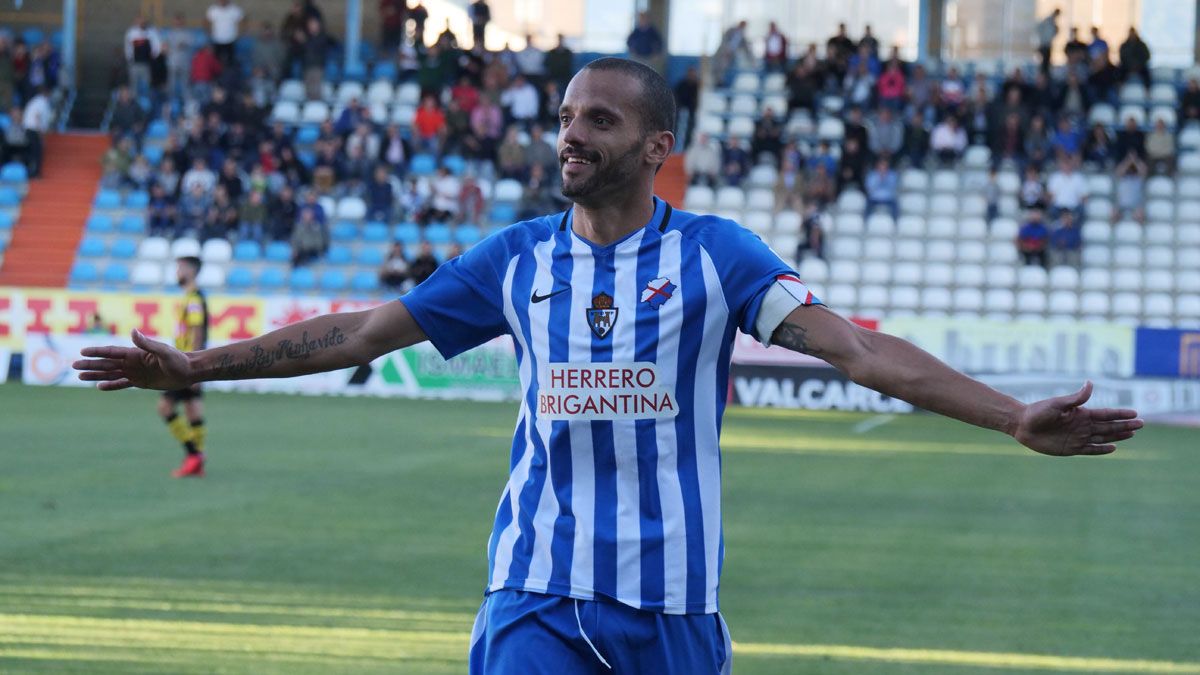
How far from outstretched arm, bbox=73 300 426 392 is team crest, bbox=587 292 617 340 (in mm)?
492

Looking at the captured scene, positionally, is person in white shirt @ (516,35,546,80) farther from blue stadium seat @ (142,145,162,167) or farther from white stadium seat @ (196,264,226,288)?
white stadium seat @ (196,264,226,288)

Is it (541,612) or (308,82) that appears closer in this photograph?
(541,612)

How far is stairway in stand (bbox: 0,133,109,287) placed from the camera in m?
30.0

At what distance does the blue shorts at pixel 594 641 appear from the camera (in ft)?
12.1

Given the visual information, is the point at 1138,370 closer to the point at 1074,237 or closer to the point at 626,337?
the point at 1074,237

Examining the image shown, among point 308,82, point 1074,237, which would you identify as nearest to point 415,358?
point 308,82

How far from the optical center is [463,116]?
102 ft

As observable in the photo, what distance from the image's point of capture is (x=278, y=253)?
29203mm

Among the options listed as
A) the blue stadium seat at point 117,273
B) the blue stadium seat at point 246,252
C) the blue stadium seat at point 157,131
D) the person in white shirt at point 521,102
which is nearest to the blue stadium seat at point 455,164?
the person in white shirt at point 521,102

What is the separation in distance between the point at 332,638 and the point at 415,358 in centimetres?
1826

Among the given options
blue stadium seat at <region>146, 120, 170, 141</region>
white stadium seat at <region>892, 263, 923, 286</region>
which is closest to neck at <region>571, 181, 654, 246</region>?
white stadium seat at <region>892, 263, 923, 286</region>

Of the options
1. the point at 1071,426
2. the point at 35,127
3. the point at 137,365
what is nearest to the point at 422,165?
the point at 35,127

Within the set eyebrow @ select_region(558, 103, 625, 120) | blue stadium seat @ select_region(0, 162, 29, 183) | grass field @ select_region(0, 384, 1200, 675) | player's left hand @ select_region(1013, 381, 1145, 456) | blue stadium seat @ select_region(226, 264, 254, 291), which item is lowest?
grass field @ select_region(0, 384, 1200, 675)

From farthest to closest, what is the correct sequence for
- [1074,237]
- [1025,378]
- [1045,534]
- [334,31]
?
[334,31] → [1074,237] → [1025,378] → [1045,534]
